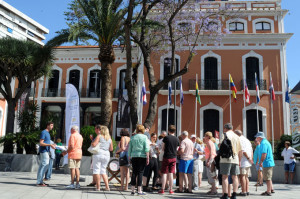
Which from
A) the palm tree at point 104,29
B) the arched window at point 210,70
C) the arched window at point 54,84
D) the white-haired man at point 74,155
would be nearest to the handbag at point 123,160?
the white-haired man at point 74,155

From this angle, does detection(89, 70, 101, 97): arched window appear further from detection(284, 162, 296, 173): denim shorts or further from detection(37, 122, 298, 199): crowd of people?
detection(37, 122, 298, 199): crowd of people

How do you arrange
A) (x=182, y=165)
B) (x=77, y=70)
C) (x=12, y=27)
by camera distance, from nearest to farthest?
(x=182, y=165), (x=77, y=70), (x=12, y=27)

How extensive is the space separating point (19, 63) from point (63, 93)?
10.6 m

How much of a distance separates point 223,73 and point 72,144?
15.6m

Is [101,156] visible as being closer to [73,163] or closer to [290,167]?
[73,163]

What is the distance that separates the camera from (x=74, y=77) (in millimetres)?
24031

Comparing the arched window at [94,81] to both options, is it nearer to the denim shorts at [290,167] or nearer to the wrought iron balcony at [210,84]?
the wrought iron balcony at [210,84]

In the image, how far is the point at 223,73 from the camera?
67.6 feet

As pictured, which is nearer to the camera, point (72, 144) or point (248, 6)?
point (72, 144)

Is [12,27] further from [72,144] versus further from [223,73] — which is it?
[72,144]

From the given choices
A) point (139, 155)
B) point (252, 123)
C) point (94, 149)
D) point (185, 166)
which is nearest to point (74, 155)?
point (94, 149)

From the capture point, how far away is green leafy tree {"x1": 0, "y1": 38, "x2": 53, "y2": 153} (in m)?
13.0

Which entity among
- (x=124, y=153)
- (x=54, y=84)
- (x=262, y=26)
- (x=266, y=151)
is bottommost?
(x=124, y=153)

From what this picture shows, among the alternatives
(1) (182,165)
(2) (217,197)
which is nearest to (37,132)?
(1) (182,165)
